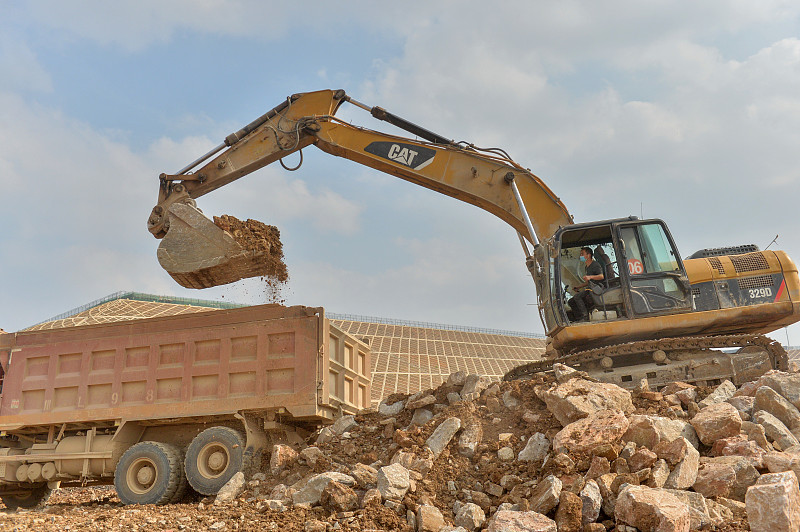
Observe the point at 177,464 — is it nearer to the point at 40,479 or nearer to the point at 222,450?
the point at 222,450

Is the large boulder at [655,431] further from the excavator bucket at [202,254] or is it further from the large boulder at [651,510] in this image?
the excavator bucket at [202,254]

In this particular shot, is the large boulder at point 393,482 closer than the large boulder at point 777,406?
Yes

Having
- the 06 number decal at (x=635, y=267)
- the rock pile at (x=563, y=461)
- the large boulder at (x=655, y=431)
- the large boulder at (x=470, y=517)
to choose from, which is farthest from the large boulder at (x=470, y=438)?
the 06 number decal at (x=635, y=267)

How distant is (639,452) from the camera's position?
553 cm

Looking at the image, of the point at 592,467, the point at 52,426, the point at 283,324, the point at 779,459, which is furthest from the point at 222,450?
the point at 779,459

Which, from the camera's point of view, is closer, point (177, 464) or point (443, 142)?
point (177, 464)

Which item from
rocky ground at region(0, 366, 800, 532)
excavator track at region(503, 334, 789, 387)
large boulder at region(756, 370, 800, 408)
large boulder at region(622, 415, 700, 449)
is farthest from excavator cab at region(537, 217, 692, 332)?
large boulder at region(622, 415, 700, 449)

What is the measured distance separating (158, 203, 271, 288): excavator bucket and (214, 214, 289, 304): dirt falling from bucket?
0.03 m

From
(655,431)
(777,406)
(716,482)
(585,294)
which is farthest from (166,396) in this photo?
(777,406)

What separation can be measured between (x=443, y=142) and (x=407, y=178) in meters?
0.77

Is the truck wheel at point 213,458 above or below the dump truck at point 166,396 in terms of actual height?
below

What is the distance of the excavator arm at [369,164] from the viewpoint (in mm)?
9617

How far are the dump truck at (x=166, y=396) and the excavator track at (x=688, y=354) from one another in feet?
10.9

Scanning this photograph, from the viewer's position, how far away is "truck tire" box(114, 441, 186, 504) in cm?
770
